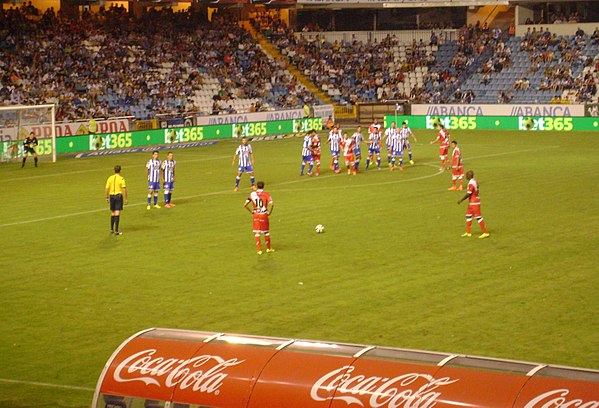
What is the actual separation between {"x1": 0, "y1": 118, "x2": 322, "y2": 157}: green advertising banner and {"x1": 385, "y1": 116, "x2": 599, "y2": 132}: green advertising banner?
6.53 meters

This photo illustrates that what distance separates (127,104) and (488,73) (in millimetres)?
26256

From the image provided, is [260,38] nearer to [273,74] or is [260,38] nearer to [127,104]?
[273,74]

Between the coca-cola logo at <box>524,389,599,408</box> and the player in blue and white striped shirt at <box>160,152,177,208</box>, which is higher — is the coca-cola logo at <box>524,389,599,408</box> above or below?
above

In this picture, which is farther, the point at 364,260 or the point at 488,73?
the point at 488,73

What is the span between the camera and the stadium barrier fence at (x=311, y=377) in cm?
719

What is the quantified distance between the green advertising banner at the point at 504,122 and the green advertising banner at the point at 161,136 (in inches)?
257

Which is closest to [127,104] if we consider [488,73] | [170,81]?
[170,81]

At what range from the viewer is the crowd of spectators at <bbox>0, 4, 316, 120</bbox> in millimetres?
56812

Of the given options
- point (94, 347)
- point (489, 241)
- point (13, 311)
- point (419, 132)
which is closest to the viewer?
point (94, 347)

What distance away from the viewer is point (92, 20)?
6469 centimetres

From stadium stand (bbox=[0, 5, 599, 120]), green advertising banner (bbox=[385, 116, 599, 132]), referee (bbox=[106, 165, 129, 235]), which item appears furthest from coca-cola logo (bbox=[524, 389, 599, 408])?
green advertising banner (bbox=[385, 116, 599, 132])

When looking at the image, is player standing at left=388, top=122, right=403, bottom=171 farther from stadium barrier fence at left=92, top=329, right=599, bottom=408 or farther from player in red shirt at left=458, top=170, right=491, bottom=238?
stadium barrier fence at left=92, top=329, right=599, bottom=408

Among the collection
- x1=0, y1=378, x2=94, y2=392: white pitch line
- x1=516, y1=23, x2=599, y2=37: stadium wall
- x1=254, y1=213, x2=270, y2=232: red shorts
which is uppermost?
x1=516, y1=23, x2=599, y2=37: stadium wall

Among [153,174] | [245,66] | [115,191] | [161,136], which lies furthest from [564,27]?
[115,191]
